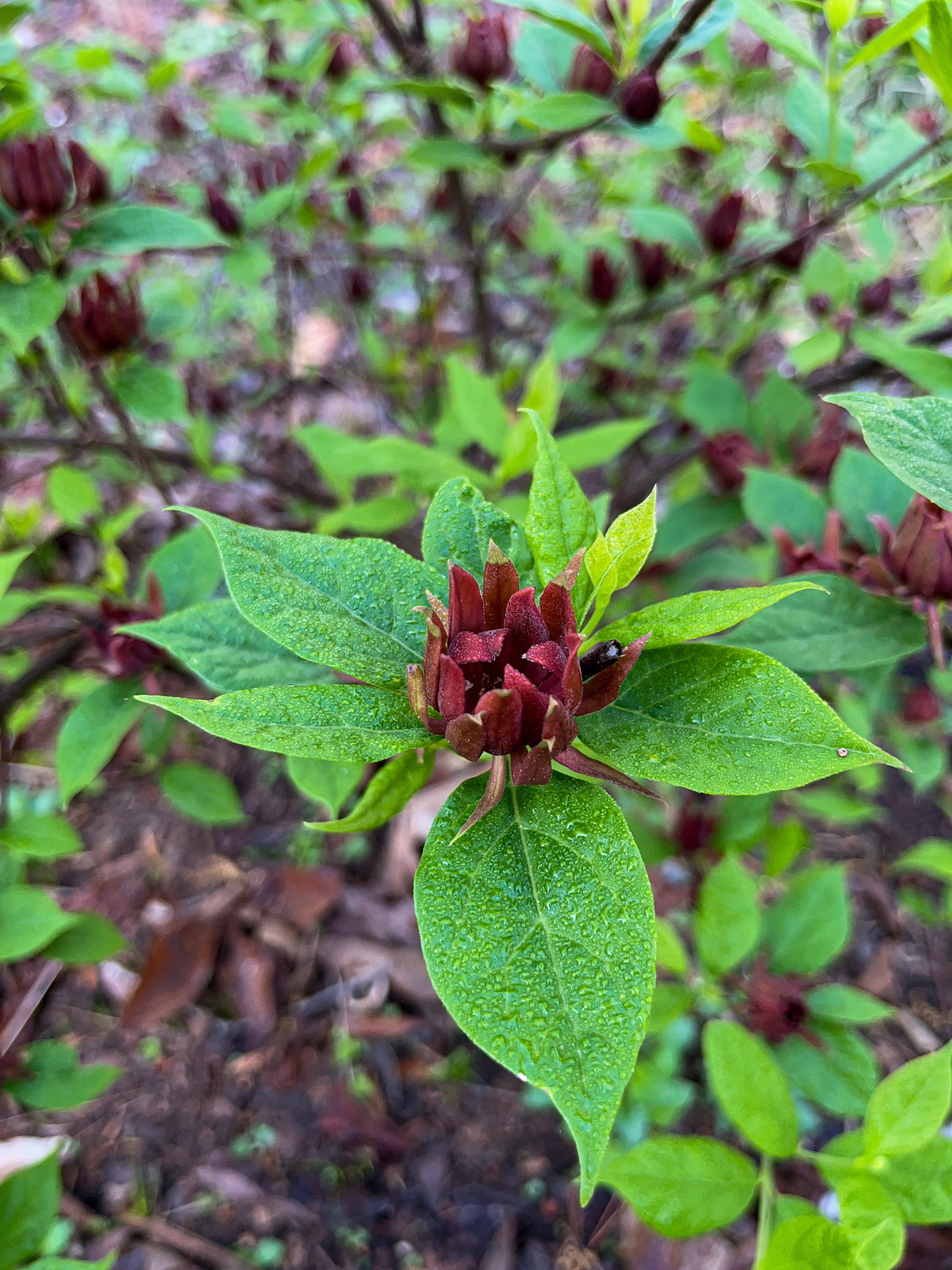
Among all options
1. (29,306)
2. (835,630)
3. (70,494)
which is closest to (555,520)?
(835,630)

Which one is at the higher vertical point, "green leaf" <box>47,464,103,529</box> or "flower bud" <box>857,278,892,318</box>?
"green leaf" <box>47,464,103,529</box>

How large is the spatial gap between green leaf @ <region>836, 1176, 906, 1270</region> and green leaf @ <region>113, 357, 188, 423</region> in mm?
1452

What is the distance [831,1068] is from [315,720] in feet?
3.54

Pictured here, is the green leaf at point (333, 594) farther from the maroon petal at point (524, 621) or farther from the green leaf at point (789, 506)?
the green leaf at point (789, 506)

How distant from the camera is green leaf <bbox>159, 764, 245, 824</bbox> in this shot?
138cm

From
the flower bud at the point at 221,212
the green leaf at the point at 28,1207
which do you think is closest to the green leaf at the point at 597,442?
the flower bud at the point at 221,212

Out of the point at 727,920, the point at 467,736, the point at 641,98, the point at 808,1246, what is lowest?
the point at 727,920

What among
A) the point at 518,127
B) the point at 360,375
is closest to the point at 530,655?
the point at 518,127

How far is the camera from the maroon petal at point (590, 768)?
0.60 meters

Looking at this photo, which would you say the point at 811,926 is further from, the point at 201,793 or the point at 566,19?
the point at 566,19

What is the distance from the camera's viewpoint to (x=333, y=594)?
2.27 ft

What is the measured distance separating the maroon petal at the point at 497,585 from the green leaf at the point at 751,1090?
68cm

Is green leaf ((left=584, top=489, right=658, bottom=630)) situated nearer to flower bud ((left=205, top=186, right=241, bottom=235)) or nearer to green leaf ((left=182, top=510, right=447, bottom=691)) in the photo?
green leaf ((left=182, top=510, right=447, bottom=691))

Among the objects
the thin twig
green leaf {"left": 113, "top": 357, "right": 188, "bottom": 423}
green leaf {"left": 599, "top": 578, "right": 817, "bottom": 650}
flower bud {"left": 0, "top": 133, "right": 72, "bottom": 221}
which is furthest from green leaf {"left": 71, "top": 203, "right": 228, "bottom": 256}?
the thin twig
